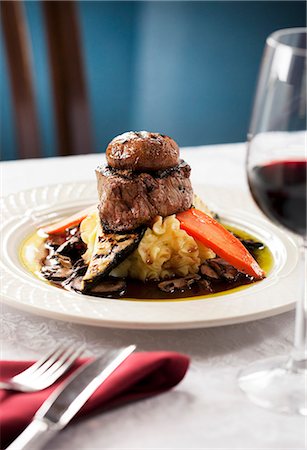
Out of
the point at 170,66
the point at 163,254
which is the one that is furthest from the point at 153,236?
the point at 170,66

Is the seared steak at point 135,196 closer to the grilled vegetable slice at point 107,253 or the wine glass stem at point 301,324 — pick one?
the grilled vegetable slice at point 107,253

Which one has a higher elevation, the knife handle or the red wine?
the red wine

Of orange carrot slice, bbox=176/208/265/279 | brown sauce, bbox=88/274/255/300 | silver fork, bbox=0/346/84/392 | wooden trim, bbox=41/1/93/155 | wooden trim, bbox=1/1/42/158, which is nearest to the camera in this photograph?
silver fork, bbox=0/346/84/392

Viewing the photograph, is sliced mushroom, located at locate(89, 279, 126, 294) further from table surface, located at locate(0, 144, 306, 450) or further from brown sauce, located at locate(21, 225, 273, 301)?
table surface, located at locate(0, 144, 306, 450)

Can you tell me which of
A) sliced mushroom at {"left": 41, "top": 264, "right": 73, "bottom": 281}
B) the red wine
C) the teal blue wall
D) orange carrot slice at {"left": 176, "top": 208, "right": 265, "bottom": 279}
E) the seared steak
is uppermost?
the red wine

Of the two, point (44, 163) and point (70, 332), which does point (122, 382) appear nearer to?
point (70, 332)

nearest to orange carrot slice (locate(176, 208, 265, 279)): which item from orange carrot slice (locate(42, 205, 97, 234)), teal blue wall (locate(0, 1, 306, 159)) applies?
orange carrot slice (locate(42, 205, 97, 234))

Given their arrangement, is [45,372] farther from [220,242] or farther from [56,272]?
[220,242]

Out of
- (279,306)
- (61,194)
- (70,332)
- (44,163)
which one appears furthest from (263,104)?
(44,163)

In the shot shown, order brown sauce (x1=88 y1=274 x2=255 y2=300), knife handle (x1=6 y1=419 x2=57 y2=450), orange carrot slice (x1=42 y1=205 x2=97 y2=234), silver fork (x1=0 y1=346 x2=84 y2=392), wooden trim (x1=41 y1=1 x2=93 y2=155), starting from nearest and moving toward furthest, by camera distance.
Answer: knife handle (x1=6 y1=419 x2=57 y2=450) → silver fork (x1=0 y1=346 x2=84 y2=392) → brown sauce (x1=88 y1=274 x2=255 y2=300) → orange carrot slice (x1=42 y1=205 x2=97 y2=234) → wooden trim (x1=41 y1=1 x2=93 y2=155)

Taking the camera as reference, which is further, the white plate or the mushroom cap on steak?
the mushroom cap on steak
